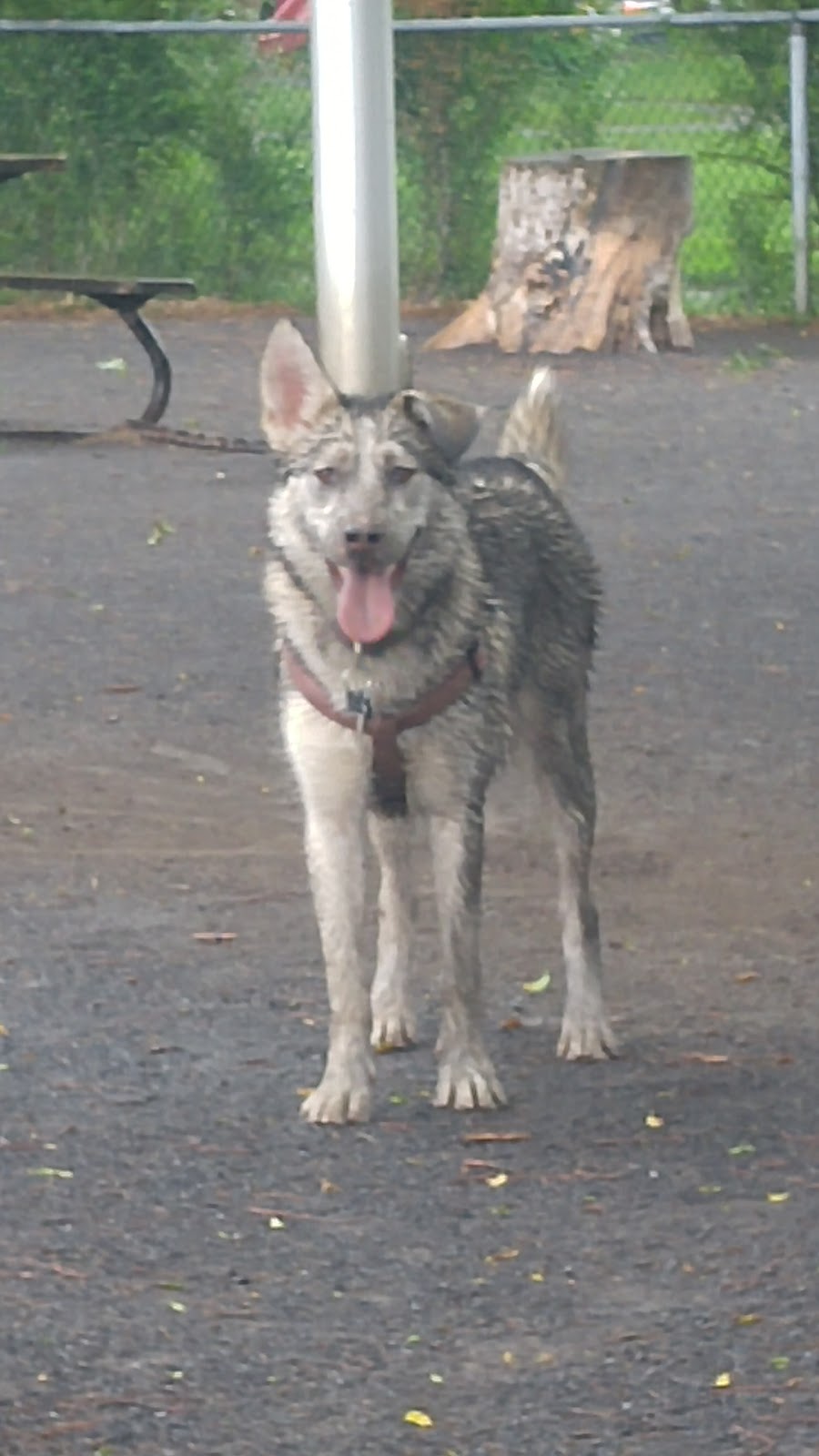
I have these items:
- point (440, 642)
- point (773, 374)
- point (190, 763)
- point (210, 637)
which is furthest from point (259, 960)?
point (773, 374)

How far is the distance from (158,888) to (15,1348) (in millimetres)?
2904

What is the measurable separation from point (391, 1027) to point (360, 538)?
122 centimetres

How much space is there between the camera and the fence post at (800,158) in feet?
64.1

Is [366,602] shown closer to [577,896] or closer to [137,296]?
[577,896]

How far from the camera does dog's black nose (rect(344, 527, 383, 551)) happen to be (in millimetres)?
5434

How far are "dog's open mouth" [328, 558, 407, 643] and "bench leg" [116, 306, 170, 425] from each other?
9118 mm

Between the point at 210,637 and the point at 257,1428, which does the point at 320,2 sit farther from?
the point at 257,1428

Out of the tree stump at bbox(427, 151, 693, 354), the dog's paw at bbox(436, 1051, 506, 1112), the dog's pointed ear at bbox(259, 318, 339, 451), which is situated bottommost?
the tree stump at bbox(427, 151, 693, 354)

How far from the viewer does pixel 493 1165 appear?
538 centimetres

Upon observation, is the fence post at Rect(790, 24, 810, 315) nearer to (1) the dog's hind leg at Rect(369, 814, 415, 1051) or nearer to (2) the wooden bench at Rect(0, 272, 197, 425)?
(2) the wooden bench at Rect(0, 272, 197, 425)

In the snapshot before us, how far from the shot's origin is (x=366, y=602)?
5578 mm

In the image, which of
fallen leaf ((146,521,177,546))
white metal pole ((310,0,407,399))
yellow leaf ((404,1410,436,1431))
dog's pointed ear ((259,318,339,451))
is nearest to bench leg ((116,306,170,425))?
white metal pole ((310,0,407,399))

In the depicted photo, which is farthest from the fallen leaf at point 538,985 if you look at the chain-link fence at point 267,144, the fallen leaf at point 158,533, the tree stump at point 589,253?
the chain-link fence at point 267,144

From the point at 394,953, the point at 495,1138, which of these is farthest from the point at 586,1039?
the point at 495,1138
